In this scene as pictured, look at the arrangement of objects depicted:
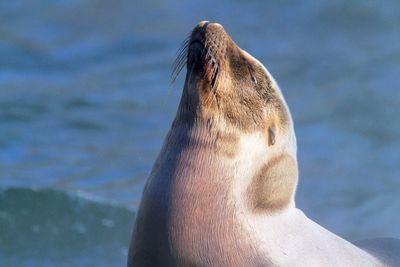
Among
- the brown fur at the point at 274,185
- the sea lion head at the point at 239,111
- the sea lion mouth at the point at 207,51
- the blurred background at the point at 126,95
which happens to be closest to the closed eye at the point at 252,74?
the sea lion head at the point at 239,111

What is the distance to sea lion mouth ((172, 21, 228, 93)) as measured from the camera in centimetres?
436

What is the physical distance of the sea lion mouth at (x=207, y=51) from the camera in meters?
4.36

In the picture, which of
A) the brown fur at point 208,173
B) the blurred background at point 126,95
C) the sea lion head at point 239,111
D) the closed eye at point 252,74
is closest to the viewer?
the brown fur at point 208,173

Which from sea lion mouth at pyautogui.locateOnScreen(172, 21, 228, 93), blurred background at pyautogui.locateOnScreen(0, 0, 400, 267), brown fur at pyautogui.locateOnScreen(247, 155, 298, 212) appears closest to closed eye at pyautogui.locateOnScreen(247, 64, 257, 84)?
sea lion mouth at pyautogui.locateOnScreen(172, 21, 228, 93)

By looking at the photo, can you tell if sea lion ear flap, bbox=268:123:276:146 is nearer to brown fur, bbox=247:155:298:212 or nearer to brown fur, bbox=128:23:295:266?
brown fur, bbox=128:23:295:266

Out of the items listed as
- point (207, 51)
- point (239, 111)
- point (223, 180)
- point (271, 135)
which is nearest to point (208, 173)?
point (223, 180)

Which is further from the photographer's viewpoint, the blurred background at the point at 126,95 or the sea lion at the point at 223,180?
the blurred background at the point at 126,95

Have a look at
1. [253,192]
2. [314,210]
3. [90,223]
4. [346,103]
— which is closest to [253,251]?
[253,192]

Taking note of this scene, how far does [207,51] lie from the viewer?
4375mm

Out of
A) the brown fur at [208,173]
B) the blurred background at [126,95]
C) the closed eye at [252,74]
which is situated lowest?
the brown fur at [208,173]

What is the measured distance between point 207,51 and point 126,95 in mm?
8076

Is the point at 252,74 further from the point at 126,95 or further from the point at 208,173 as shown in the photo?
the point at 126,95

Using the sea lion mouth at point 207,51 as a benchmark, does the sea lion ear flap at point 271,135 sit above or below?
below

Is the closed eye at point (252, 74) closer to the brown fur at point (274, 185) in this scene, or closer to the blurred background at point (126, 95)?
the brown fur at point (274, 185)
